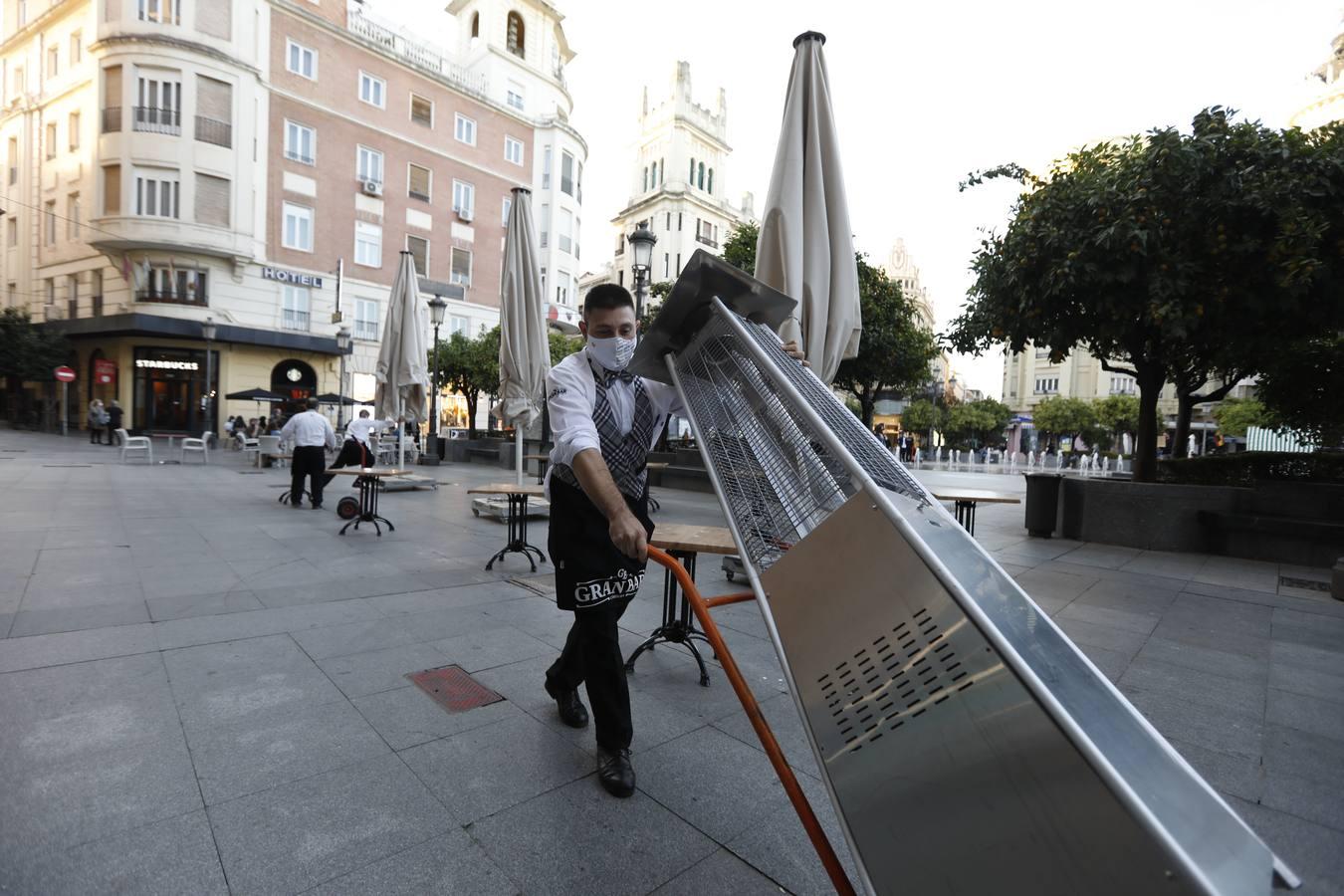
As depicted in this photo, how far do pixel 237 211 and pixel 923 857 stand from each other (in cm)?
3215

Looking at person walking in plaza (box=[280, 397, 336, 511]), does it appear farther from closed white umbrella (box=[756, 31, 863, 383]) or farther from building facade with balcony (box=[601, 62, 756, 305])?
building facade with balcony (box=[601, 62, 756, 305])

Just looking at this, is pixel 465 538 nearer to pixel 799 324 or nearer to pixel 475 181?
pixel 799 324

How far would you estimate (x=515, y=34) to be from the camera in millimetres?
37938

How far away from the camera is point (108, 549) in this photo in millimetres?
6234

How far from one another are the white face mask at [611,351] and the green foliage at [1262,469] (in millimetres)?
9642

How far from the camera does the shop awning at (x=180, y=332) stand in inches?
979

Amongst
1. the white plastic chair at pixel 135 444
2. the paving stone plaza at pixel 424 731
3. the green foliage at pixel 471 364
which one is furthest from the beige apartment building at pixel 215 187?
the paving stone plaza at pixel 424 731

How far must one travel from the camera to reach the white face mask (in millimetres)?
2512

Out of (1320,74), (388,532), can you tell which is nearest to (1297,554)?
(388,532)

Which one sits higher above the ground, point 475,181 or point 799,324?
point 475,181

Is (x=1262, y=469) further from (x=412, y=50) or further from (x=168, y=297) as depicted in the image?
(x=412, y=50)

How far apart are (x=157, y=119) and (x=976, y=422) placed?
52.3 metres

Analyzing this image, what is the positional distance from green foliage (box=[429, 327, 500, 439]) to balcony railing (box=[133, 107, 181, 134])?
1240 centimetres

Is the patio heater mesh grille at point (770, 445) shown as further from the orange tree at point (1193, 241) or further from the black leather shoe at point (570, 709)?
the orange tree at point (1193, 241)
